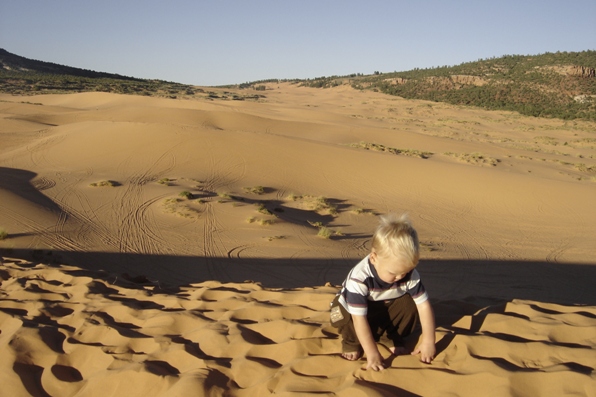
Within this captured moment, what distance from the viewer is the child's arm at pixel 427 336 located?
3.11 metres

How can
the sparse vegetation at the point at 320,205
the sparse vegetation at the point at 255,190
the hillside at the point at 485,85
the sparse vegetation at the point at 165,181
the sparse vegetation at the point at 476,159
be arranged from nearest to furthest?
the sparse vegetation at the point at 320,205 < the sparse vegetation at the point at 165,181 < the sparse vegetation at the point at 255,190 < the sparse vegetation at the point at 476,159 < the hillside at the point at 485,85

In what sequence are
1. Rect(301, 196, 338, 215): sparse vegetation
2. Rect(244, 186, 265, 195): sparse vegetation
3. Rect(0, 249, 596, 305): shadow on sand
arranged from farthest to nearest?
Rect(244, 186, 265, 195): sparse vegetation → Rect(301, 196, 338, 215): sparse vegetation → Rect(0, 249, 596, 305): shadow on sand

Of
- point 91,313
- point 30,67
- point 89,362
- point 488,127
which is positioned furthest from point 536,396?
point 30,67

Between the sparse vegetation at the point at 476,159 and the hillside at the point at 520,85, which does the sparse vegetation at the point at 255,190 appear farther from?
the hillside at the point at 520,85

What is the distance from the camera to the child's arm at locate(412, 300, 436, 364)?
3109 mm

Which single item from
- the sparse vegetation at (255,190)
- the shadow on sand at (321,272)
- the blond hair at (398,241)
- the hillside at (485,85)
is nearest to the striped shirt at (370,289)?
the blond hair at (398,241)

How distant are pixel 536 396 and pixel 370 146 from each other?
23.8 metres

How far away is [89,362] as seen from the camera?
357cm

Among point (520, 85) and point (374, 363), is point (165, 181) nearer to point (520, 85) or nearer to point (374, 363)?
point (374, 363)

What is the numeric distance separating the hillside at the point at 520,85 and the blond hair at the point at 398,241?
57349 mm

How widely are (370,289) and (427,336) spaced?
49cm

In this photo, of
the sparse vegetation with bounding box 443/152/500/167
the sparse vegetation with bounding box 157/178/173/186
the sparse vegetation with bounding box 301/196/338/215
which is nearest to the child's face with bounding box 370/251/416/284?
the sparse vegetation with bounding box 301/196/338/215

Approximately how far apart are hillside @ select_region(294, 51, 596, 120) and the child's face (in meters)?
57.3

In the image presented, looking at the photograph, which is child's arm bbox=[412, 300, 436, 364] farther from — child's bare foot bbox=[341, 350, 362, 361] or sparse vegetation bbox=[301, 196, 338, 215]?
sparse vegetation bbox=[301, 196, 338, 215]
